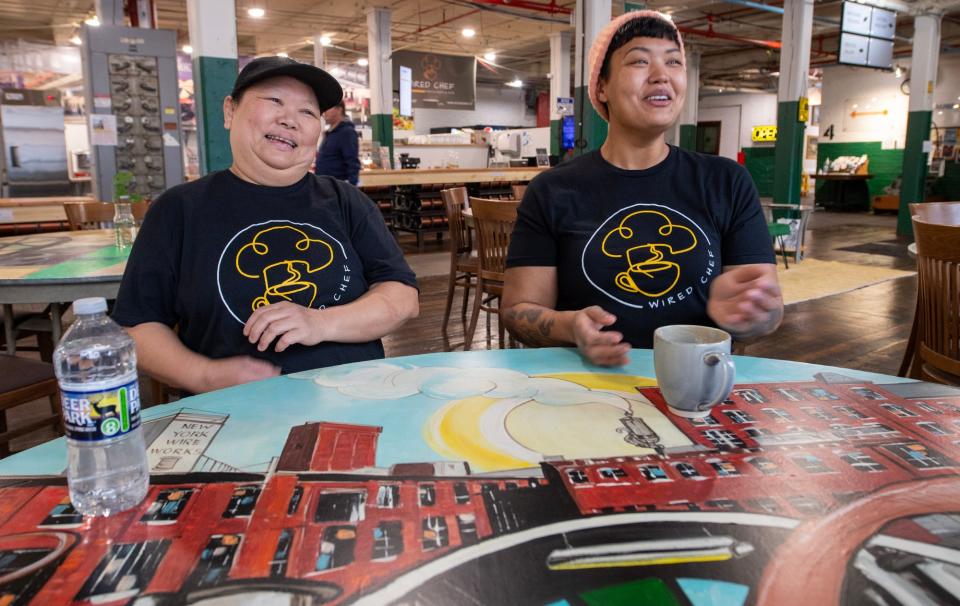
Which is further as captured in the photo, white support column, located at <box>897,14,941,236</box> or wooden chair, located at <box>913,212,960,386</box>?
white support column, located at <box>897,14,941,236</box>

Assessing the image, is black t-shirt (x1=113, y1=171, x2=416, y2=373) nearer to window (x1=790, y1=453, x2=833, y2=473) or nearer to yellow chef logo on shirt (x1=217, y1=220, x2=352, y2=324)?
yellow chef logo on shirt (x1=217, y1=220, x2=352, y2=324)

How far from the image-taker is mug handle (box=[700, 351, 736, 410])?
3.19ft

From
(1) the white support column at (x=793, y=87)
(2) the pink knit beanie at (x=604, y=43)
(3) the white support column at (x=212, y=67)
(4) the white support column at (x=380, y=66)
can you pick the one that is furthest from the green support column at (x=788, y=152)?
(2) the pink knit beanie at (x=604, y=43)

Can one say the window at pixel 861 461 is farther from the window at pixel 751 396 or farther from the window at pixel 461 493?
the window at pixel 461 493

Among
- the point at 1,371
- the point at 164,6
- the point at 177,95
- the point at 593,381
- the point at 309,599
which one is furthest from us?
the point at 164,6

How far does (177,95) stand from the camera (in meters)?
6.91

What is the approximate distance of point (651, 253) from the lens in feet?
5.28

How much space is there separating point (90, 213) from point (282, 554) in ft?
14.1

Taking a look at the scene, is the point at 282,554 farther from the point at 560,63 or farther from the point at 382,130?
the point at 560,63

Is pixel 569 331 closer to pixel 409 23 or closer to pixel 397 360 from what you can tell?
pixel 397 360

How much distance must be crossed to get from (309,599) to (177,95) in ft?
24.2

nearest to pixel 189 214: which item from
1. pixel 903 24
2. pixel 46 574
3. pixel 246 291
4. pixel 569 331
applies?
pixel 246 291

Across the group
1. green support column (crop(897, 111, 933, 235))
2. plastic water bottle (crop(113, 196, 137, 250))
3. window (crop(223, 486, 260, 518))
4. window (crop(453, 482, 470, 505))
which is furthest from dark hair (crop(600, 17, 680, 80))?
green support column (crop(897, 111, 933, 235))

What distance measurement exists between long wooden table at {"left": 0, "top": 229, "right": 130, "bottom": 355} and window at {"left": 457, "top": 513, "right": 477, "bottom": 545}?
201 centimetres
